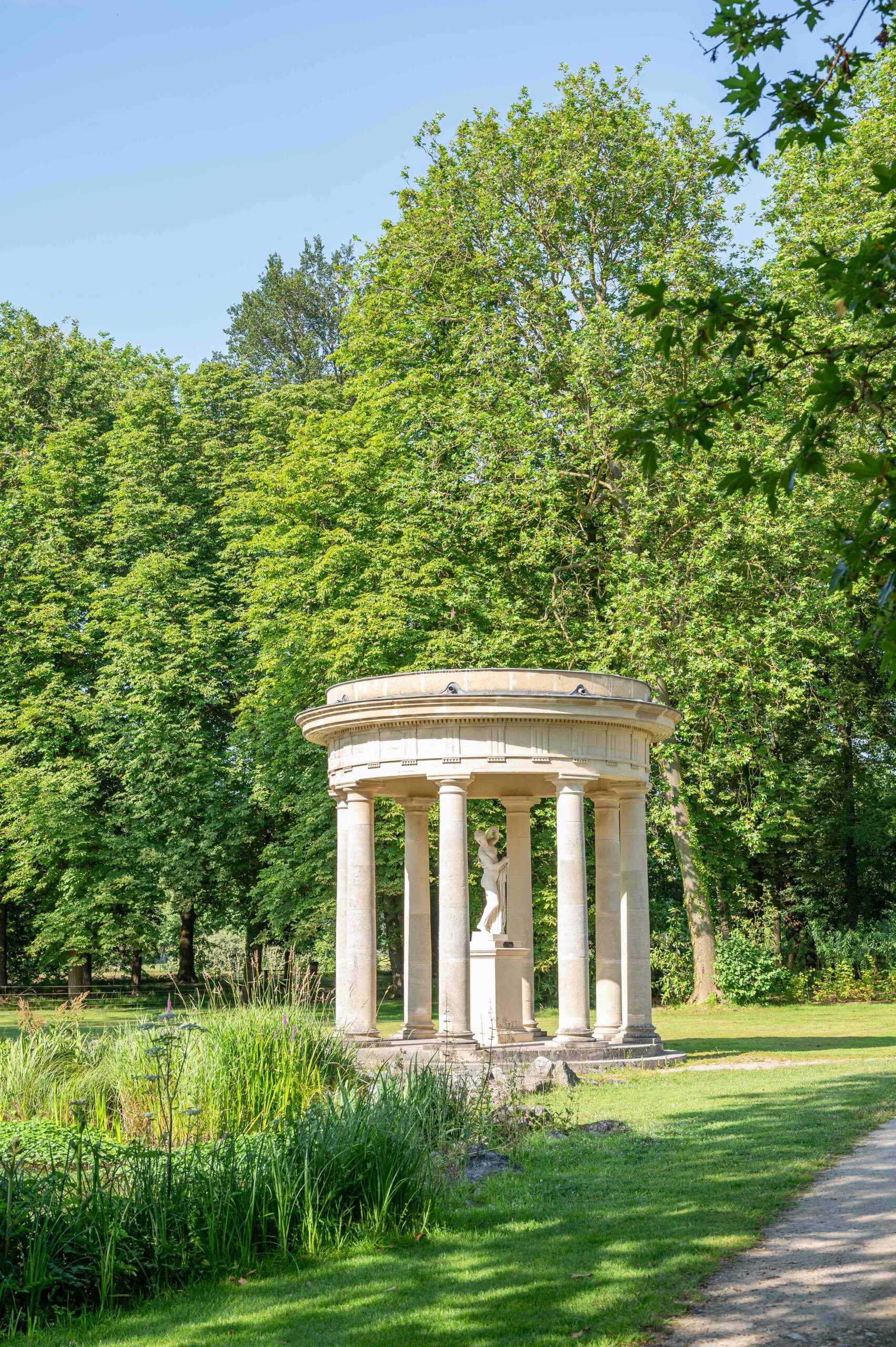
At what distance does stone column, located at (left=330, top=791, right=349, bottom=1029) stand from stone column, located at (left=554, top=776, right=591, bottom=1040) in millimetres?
3637

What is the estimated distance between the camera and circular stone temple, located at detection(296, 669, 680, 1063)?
69.6 feet

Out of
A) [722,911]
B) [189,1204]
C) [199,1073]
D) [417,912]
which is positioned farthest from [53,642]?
[189,1204]

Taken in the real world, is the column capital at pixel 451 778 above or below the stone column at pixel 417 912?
above

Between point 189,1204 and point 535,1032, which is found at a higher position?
point 189,1204

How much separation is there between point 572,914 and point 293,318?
38.9 meters

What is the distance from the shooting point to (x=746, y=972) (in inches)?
1427

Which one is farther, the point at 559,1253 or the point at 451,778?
the point at 451,778

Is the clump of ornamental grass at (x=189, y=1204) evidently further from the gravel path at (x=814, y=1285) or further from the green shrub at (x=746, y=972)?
the green shrub at (x=746, y=972)

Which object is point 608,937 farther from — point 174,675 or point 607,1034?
point 174,675

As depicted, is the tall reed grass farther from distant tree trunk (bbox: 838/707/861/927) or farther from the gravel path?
distant tree trunk (bbox: 838/707/861/927)

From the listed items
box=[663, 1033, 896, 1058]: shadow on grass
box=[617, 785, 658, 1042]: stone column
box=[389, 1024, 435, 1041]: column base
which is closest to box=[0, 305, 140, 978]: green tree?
box=[389, 1024, 435, 1041]: column base

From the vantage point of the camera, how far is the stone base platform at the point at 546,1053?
801 inches

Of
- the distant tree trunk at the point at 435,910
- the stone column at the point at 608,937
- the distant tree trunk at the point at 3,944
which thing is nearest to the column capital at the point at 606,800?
the stone column at the point at 608,937

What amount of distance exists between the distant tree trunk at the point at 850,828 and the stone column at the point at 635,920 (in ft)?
63.8
